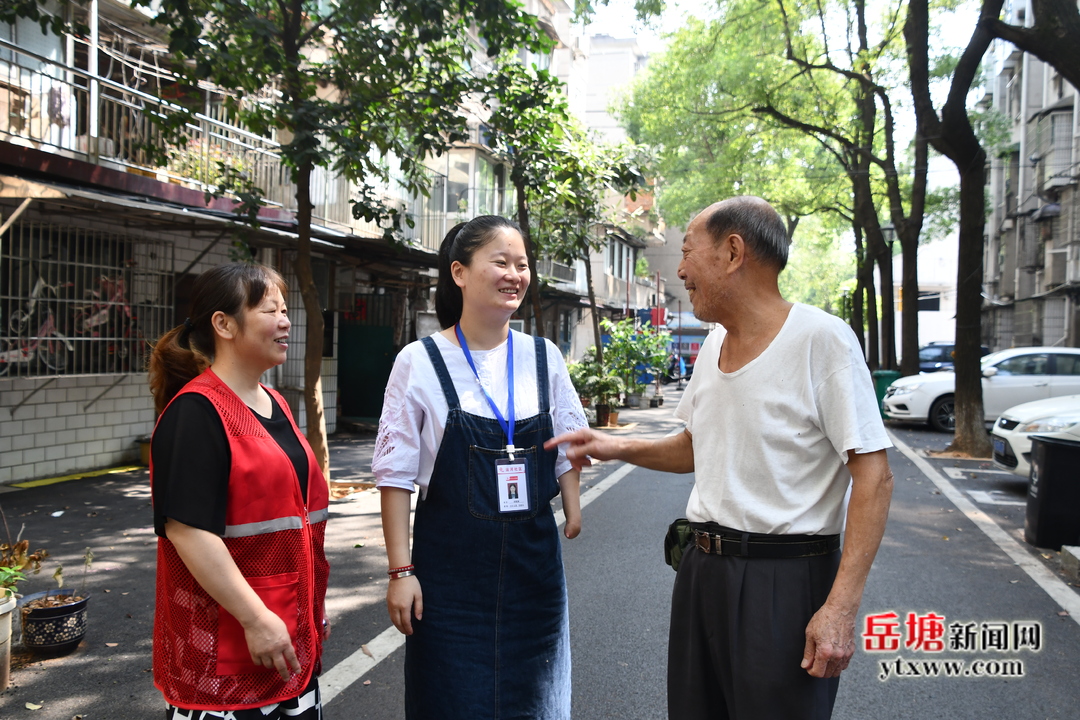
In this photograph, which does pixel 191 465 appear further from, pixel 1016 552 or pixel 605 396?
pixel 605 396

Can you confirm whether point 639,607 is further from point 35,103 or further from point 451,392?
point 35,103

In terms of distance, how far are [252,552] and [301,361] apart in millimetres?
12271

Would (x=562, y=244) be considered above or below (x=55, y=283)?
above

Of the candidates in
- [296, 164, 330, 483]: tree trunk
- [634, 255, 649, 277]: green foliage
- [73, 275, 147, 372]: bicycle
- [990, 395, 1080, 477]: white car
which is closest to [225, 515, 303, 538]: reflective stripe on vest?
[296, 164, 330, 483]: tree trunk

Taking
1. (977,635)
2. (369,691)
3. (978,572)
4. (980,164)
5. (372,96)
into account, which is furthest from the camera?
(980,164)

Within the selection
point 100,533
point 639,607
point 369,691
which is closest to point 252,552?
point 369,691

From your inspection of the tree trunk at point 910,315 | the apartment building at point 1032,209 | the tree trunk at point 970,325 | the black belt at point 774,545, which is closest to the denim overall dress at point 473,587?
the black belt at point 774,545

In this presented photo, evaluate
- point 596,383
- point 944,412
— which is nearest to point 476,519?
point 596,383

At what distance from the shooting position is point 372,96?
855 centimetres

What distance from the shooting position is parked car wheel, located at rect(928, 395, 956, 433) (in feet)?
56.5

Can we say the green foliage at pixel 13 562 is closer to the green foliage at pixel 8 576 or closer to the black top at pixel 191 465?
the green foliage at pixel 8 576

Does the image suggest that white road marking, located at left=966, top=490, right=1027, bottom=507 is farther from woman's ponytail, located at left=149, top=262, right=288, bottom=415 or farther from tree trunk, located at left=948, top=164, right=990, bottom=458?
woman's ponytail, located at left=149, top=262, right=288, bottom=415

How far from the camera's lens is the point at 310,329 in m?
8.66

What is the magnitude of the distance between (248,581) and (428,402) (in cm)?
69
